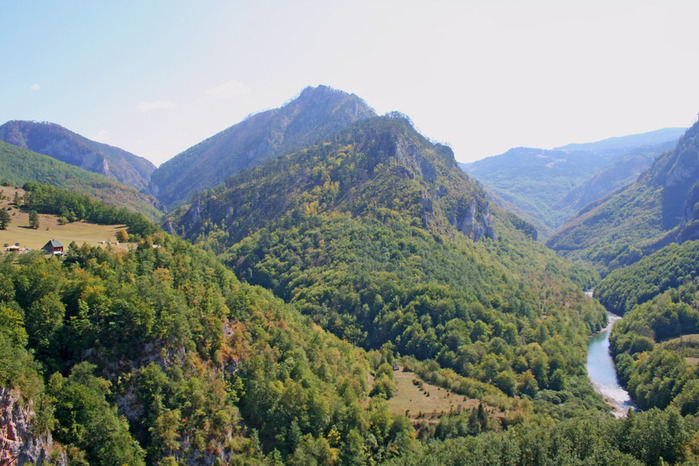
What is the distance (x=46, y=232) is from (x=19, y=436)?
56.2m

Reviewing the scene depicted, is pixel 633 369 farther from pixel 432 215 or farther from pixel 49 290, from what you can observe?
pixel 49 290

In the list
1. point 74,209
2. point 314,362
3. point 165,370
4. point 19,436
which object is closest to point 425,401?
point 314,362

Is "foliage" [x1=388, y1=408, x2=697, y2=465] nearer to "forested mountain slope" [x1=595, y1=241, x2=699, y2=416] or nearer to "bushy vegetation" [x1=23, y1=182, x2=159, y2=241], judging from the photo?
"forested mountain slope" [x1=595, y1=241, x2=699, y2=416]

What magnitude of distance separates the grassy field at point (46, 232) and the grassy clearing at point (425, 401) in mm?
67150

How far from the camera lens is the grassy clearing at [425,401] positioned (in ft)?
279

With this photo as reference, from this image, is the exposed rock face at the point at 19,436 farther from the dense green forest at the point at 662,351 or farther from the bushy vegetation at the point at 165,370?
the dense green forest at the point at 662,351

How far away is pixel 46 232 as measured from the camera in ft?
276

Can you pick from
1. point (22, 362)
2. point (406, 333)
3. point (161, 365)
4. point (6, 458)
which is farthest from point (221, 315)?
point (406, 333)

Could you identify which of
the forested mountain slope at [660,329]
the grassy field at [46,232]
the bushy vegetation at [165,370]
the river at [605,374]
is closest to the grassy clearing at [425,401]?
the bushy vegetation at [165,370]

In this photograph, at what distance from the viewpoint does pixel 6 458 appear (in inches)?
1528

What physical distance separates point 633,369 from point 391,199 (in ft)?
368

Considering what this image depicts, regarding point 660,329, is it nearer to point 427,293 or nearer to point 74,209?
A: point 427,293

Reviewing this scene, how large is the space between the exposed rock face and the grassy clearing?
5808cm

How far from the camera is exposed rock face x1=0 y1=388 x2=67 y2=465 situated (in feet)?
128
